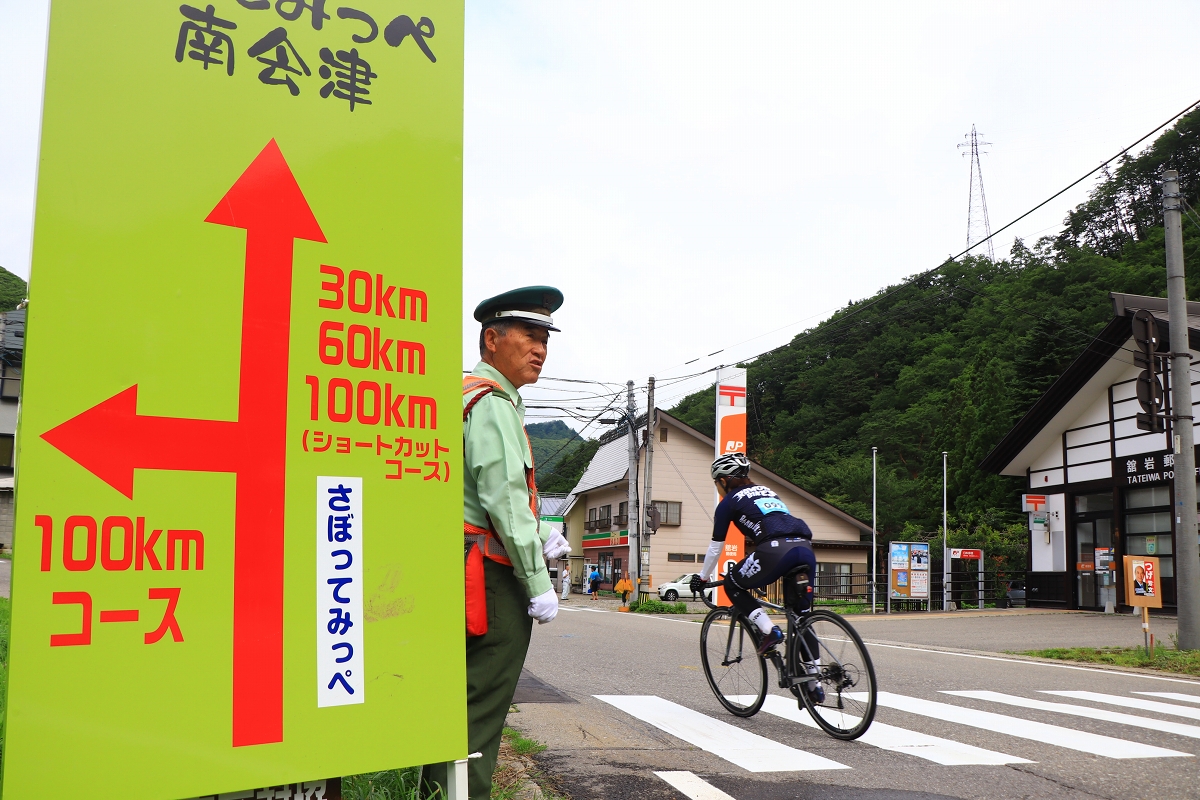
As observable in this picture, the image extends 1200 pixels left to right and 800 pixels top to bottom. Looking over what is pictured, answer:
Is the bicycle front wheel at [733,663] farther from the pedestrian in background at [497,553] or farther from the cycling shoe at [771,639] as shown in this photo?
the pedestrian in background at [497,553]

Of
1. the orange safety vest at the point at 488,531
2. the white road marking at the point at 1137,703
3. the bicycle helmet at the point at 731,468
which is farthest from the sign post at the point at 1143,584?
the orange safety vest at the point at 488,531

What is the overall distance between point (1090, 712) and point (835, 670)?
8.16ft

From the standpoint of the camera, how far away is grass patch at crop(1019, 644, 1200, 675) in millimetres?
9493

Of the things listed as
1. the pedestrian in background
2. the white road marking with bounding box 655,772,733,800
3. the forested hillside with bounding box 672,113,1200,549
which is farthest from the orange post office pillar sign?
the pedestrian in background

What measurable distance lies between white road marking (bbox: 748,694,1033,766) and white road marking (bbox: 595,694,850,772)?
1.69 feet

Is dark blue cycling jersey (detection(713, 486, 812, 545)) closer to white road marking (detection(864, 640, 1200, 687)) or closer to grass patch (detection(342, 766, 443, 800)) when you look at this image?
grass patch (detection(342, 766, 443, 800))

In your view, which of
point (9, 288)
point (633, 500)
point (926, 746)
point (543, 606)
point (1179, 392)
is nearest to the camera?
point (543, 606)

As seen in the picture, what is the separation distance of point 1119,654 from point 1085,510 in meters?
14.4

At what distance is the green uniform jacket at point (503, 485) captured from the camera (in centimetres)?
253

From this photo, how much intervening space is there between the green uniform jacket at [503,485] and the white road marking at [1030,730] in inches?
121

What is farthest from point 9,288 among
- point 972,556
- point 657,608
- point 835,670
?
point 835,670

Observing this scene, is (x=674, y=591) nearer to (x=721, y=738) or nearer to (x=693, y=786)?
(x=721, y=738)

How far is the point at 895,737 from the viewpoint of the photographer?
5043mm

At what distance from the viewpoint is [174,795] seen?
1.76 meters
